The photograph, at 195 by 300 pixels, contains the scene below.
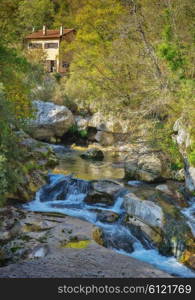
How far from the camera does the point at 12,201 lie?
37.3ft

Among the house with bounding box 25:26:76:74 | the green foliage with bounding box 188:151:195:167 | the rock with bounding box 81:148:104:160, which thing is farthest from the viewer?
the house with bounding box 25:26:76:74

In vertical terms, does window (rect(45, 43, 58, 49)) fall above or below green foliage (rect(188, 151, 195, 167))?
above

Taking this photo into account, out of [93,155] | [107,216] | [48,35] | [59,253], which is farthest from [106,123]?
[48,35]

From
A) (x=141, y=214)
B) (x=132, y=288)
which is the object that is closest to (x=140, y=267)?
(x=132, y=288)

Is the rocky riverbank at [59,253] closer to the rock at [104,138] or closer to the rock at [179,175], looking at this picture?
the rock at [179,175]

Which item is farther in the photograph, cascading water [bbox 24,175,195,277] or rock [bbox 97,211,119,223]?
rock [bbox 97,211,119,223]

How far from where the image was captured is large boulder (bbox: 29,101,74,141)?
72.3 feet

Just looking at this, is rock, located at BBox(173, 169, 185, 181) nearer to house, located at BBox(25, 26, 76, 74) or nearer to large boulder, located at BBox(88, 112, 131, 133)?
large boulder, located at BBox(88, 112, 131, 133)

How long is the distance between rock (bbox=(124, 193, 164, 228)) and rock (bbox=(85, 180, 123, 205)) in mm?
977

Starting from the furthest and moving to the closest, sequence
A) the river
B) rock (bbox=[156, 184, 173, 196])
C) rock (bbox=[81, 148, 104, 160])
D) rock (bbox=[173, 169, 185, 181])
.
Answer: rock (bbox=[81, 148, 104, 160]) → rock (bbox=[173, 169, 185, 181]) → rock (bbox=[156, 184, 173, 196]) → the river

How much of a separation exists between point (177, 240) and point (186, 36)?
35.1 feet

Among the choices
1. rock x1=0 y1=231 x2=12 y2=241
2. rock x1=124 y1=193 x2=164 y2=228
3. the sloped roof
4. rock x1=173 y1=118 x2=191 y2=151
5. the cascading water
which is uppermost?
the sloped roof

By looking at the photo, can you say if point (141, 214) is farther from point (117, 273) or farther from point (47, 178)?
point (47, 178)

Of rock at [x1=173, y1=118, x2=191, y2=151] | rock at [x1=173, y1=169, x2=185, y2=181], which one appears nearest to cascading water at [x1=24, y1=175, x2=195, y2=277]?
rock at [x1=173, y1=118, x2=191, y2=151]
